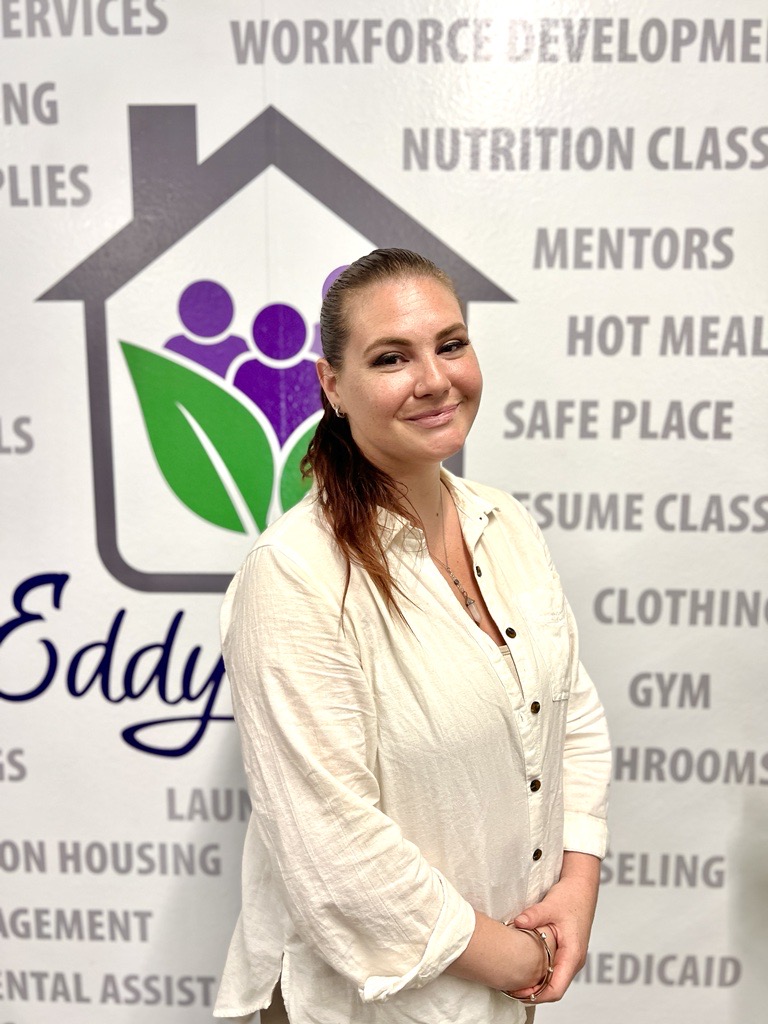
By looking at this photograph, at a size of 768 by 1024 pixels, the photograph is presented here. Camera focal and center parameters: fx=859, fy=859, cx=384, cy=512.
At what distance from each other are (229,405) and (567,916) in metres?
1.12

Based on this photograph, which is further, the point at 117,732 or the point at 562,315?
the point at 117,732

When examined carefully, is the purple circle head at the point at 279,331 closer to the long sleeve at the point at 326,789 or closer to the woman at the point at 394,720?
the woman at the point at 394,720

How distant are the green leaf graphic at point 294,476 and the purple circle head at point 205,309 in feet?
0.89

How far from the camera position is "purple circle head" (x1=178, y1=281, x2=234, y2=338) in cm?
172

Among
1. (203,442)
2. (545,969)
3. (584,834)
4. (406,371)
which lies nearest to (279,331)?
Result: (203,442)

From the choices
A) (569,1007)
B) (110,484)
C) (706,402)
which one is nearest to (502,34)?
(706,402)

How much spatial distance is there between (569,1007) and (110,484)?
5.29 feet

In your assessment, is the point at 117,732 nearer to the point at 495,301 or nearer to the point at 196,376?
the point at 196,376

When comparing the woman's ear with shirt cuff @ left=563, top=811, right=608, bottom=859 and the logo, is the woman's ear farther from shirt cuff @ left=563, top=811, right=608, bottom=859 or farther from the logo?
shirt cuff @ left=563, top=811, right=608, bottom=859

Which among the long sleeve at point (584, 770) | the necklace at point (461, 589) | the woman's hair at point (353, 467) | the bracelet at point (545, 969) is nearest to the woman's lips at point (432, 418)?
the woman's hair at point (353, 467)

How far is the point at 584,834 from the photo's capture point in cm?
137

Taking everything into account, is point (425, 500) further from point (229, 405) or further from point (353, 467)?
point (229, 405)

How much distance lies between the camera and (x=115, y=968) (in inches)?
80.9

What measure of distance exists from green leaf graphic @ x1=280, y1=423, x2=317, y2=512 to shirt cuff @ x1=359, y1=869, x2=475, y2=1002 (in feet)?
2.95
